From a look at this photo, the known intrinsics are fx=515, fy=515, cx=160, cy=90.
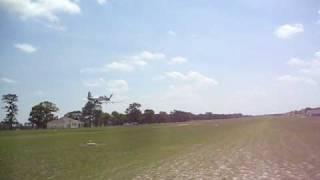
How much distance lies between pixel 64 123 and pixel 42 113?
17.0m

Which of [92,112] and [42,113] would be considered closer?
[42,113]

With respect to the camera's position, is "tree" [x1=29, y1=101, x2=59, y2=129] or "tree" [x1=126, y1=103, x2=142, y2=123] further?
"tree" [x1=126, y1=103, x2=142, y2=123]

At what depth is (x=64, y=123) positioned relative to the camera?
172500 mm

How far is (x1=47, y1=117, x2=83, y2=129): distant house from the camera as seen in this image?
164 m

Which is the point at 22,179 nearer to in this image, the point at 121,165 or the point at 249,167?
the point at 121,165

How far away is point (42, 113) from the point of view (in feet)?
513

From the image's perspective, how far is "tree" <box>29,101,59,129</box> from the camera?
502 feet

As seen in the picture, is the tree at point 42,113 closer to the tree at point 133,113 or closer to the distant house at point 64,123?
the distant house at point 64,123

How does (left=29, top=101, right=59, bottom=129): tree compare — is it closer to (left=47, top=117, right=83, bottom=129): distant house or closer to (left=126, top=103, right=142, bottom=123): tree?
(left=47, top=117, right=83, bottom=129): distant house

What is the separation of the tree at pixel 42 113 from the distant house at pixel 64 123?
267cm

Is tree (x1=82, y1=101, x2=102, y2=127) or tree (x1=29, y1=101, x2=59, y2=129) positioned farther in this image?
tree (x1=82, y1=101, x2=102, y2=127)

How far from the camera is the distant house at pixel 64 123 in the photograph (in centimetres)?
16388

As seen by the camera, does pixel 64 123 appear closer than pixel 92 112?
Yes

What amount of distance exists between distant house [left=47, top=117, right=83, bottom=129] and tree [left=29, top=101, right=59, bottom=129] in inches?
105
